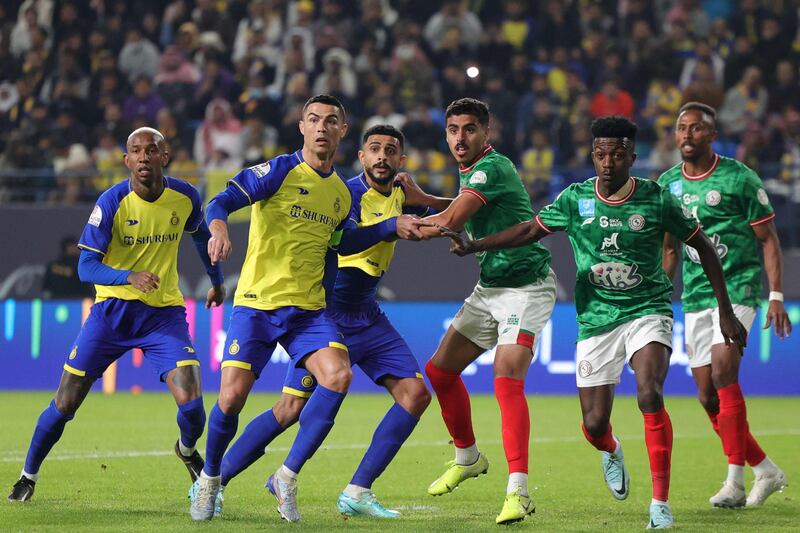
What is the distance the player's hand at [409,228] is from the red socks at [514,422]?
0.91m

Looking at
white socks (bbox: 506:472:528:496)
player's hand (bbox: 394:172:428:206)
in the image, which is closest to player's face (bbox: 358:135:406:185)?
player's hand (bbox: 394:172:428:206)

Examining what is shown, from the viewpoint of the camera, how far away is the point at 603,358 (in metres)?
6.79

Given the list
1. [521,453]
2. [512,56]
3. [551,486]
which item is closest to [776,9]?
[512,56]

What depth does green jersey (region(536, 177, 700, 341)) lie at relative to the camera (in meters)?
6.61

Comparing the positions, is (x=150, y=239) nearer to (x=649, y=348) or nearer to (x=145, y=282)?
(x=145, y=282)

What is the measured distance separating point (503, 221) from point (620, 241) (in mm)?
833

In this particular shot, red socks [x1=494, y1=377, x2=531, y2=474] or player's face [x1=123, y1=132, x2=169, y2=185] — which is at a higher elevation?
player's face [x1=123, y1=132, x2=169, y2=185]

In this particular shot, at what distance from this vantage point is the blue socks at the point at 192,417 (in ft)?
22.8

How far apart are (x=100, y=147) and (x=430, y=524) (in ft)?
44.2

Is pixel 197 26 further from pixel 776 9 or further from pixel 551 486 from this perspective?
pixel 551 486

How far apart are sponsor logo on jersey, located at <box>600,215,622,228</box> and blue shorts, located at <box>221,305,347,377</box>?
1526 mm

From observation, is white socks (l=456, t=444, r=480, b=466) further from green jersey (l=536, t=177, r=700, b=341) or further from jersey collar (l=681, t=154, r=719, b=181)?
jersey collar (l=681, t=154, r=719, b=181)

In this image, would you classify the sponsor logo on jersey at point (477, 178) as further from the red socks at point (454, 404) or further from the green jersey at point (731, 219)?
the green jersey at point (731, 219)

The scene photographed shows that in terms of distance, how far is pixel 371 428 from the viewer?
38.2 ft
